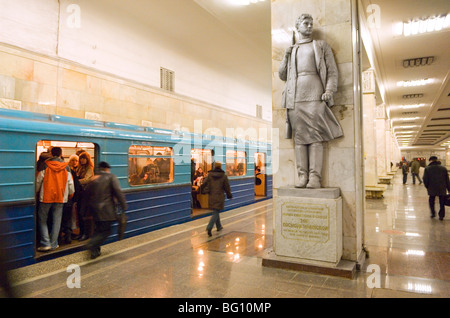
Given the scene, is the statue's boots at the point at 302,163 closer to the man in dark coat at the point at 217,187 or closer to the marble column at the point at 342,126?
the marble column at the point at 342,126

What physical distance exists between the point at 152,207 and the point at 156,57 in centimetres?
532

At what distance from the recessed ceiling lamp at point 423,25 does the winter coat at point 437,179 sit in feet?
A: 13.4

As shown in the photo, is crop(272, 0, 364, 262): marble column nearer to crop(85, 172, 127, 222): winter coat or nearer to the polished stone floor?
the polished stone floor

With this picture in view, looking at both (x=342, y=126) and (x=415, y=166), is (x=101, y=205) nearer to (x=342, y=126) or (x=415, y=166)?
(x=342, y=126)

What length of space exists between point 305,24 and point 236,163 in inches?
256

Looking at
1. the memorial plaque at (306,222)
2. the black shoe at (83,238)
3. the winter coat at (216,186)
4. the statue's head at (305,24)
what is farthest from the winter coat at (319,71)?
the black shoe at (83,238)

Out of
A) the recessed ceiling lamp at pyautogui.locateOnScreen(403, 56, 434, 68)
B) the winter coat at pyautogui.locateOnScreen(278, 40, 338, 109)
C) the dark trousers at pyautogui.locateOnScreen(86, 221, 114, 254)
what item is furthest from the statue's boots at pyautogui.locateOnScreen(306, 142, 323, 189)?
the recessed ceiling lamp at pyautogui.locateOnScreen(403, 56, 434, 68)

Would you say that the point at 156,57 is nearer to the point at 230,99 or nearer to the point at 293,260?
the point at 230,99

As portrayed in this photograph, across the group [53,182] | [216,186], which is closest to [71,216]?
[53,182]

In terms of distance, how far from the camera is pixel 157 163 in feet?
23.8

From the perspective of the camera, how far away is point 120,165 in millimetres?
6238

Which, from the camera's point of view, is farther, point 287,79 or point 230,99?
point 230,99
